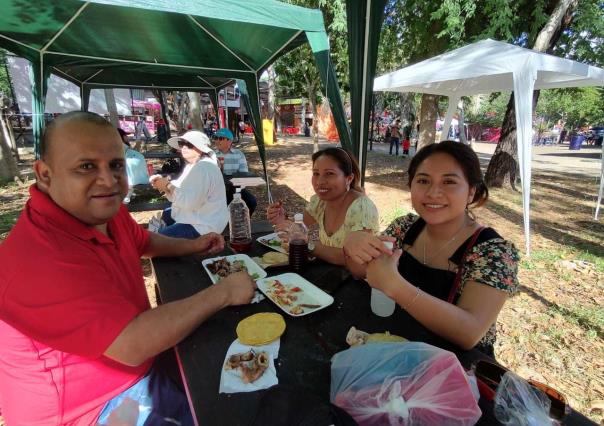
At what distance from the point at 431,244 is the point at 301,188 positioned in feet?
21.6

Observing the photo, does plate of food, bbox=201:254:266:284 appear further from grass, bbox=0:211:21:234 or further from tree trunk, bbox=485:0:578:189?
tree trunk, bbox=485:0:578:189

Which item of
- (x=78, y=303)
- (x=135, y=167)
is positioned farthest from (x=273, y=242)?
(x=135, y=167)

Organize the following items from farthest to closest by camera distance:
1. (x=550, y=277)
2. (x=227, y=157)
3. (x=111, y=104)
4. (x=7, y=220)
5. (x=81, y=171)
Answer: (x=111, y=104) < (x=227, y=157) < (x=7, y=220) < (x=550, y=277) < (x=81, y=171)

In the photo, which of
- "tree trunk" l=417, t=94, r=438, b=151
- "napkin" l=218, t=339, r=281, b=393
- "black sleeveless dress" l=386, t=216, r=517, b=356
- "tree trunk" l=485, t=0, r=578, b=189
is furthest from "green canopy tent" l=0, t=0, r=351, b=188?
"tree trunk" l=417, t=94, r=438, b=151

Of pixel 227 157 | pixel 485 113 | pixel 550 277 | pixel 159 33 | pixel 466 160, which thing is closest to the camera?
pixel 466 160

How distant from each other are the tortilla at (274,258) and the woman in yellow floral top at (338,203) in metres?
0.22

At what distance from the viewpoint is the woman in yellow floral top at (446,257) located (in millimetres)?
1187

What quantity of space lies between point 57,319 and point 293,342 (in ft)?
2.63

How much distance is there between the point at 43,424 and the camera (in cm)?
111

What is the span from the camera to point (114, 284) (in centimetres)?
119

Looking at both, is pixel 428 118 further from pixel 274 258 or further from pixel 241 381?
pixel 241 381

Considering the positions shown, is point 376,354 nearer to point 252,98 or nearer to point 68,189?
point 68,189

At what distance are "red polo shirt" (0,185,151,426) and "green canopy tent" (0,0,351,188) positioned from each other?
264cm

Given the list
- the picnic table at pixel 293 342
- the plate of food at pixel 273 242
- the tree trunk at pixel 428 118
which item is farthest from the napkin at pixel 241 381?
the tree trunk at pixel 428 118
